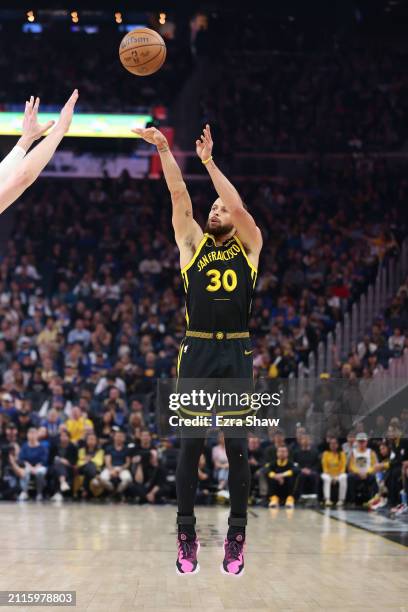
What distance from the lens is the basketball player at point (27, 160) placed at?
22.5 ft

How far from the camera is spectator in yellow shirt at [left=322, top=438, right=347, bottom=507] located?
1988 cm

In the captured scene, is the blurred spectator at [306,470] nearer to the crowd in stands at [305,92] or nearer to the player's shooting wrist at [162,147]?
the player's shooting wrist at [162,147]

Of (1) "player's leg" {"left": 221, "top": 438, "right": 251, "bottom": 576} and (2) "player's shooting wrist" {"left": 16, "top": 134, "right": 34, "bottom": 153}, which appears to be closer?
(2) "player's shooting wrist" {"left": 16, "top": 134, "right": 34, "bottom": 153}

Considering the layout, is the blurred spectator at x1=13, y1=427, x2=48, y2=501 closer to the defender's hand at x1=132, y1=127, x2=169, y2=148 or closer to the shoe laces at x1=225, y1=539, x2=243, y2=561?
the shoe laces at x1=225, y1=539, x2=243, y2=561

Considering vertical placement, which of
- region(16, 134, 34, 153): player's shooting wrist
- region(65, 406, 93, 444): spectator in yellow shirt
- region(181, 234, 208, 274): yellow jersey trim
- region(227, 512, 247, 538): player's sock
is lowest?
region(227, 512, 247, 538): player's sock

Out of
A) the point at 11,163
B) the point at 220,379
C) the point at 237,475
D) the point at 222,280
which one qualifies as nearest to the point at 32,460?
the point at 237,475

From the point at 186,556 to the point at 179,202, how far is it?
9.46 feet

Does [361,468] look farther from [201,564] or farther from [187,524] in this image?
[187,524]

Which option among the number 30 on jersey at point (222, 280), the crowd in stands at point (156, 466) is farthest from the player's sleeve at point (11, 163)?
the crowd in stands at point (156, 466)

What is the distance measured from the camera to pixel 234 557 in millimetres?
8008

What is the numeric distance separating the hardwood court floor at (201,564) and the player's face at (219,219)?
3.64m

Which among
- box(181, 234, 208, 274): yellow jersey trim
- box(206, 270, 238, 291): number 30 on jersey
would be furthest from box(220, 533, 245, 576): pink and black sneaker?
box(181, 234, 208, 274): yellow jersey trim

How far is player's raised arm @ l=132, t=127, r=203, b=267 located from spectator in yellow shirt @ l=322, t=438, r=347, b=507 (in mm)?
12324

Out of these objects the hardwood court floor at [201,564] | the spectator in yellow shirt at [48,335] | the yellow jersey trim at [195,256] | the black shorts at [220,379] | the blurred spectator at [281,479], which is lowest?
the hardwood court floor at [201,564]
